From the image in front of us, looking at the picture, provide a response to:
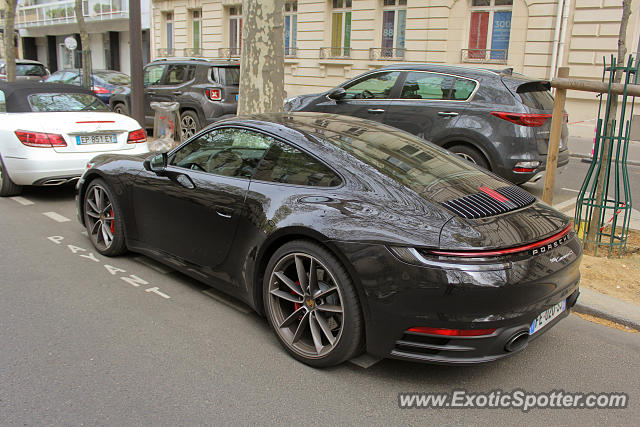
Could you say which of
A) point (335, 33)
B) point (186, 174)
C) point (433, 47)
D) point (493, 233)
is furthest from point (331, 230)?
point (335, 33)

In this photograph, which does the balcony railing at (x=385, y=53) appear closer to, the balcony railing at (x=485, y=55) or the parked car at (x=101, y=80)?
the balcony railing at (x=485, y=55)

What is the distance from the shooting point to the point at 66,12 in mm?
39094

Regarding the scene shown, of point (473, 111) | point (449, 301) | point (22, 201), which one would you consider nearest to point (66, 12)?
point (22, 201)

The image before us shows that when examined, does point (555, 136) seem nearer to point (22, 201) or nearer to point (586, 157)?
point (22, 201)

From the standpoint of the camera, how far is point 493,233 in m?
3.02

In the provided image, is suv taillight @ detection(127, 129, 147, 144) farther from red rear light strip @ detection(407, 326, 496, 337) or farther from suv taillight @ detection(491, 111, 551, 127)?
red rear light strip @ detection(407, 326, 496, 337)

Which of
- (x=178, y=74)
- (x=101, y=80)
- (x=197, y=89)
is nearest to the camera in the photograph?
(x=197, y=89)

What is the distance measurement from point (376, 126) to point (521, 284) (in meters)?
1.88

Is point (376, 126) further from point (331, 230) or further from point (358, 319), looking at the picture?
point (358, 319)

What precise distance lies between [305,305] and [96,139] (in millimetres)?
5192

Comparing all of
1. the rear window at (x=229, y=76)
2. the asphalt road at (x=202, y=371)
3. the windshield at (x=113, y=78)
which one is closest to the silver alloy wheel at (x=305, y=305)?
the asphalt road at (x=202, y=371)

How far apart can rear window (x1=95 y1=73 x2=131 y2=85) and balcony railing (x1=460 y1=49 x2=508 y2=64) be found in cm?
1103

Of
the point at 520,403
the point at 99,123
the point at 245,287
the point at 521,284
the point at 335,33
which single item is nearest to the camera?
the point at 521,284

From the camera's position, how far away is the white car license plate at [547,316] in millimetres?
3135
